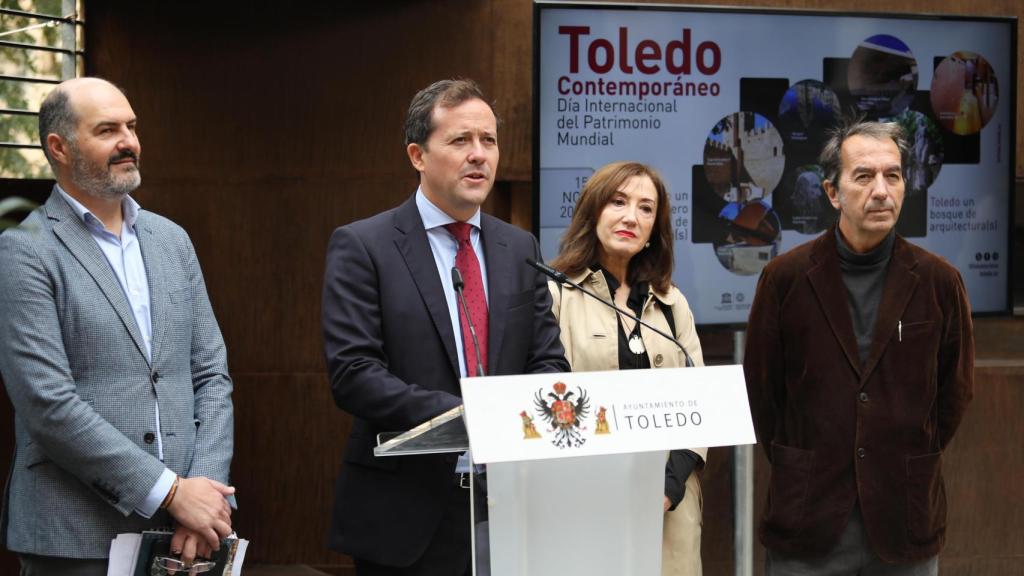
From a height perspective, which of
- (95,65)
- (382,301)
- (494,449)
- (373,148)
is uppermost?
(95,65)

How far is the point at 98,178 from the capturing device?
3070 mm

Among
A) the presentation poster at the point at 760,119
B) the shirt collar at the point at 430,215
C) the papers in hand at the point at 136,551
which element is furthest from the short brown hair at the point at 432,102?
the presentation poster at the point at 760,119

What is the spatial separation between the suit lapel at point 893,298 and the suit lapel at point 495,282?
3.89ft

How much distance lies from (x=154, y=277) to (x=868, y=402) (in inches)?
81.9

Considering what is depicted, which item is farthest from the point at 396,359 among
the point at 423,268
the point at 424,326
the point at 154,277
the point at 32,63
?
the point at 32,63

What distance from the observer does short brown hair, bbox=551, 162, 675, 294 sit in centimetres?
375

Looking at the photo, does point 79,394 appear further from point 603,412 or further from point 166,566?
point 603,412

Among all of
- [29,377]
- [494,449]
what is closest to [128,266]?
[29,377]

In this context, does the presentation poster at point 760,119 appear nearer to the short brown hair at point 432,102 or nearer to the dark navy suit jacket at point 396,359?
the short brown hair at point 432,102

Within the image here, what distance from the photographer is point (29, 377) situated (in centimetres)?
288

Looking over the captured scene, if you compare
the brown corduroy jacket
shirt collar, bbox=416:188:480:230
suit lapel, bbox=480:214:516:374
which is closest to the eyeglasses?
suit lapel, bbox=480:214:516:374

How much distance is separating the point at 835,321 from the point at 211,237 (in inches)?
115

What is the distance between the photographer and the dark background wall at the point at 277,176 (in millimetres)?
5281

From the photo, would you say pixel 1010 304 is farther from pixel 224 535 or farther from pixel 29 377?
pixel 29 377
